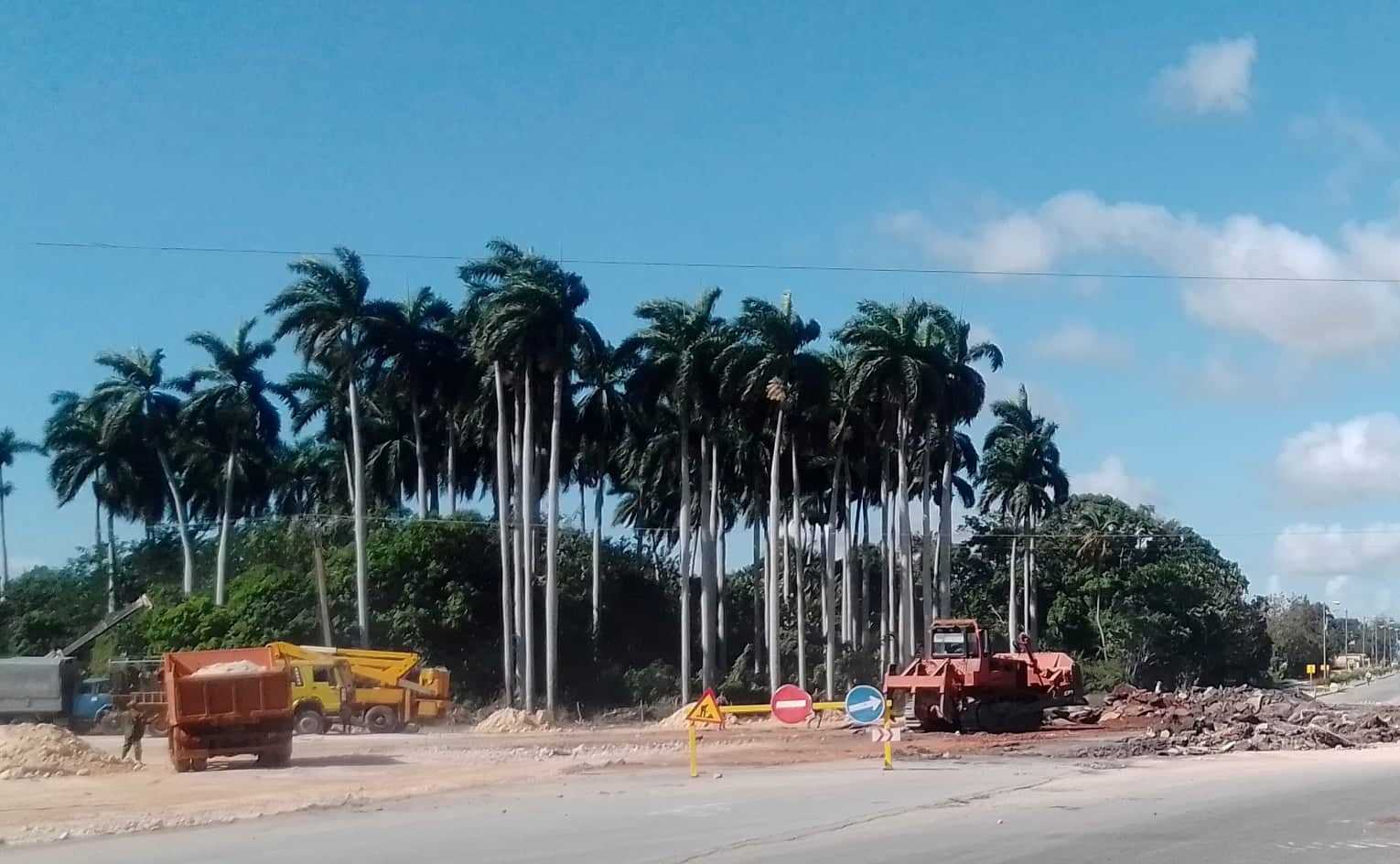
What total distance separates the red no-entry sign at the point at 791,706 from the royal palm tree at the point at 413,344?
37.0 meters

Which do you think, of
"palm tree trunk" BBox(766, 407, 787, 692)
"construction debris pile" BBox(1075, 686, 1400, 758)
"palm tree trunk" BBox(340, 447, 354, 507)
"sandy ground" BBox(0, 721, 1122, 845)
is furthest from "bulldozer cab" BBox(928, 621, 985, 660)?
"palm tree trunk" BBox(340, 447, 354, 507)

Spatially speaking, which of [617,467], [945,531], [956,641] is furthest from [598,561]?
[956,641]

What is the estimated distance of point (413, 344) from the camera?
2351 inches

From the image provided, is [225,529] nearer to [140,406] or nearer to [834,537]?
[140,406]

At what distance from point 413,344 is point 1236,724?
36.9 m

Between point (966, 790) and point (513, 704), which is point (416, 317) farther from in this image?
point (966, 790)

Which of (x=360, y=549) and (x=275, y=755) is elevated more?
(x=360, y=549)

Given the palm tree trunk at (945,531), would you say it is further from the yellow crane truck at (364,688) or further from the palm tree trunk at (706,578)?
the yellow crane truck at (364,688)

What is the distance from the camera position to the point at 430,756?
32875mm

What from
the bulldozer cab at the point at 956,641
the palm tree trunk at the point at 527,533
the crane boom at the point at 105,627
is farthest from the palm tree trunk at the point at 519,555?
the bulldozer cab at the point at 956,641

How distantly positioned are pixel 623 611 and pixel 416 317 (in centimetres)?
1920

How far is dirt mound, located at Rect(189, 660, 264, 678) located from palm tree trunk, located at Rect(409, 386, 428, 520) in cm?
3152

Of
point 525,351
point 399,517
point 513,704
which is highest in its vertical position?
point 525,351

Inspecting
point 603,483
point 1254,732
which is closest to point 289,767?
point 1254,732
